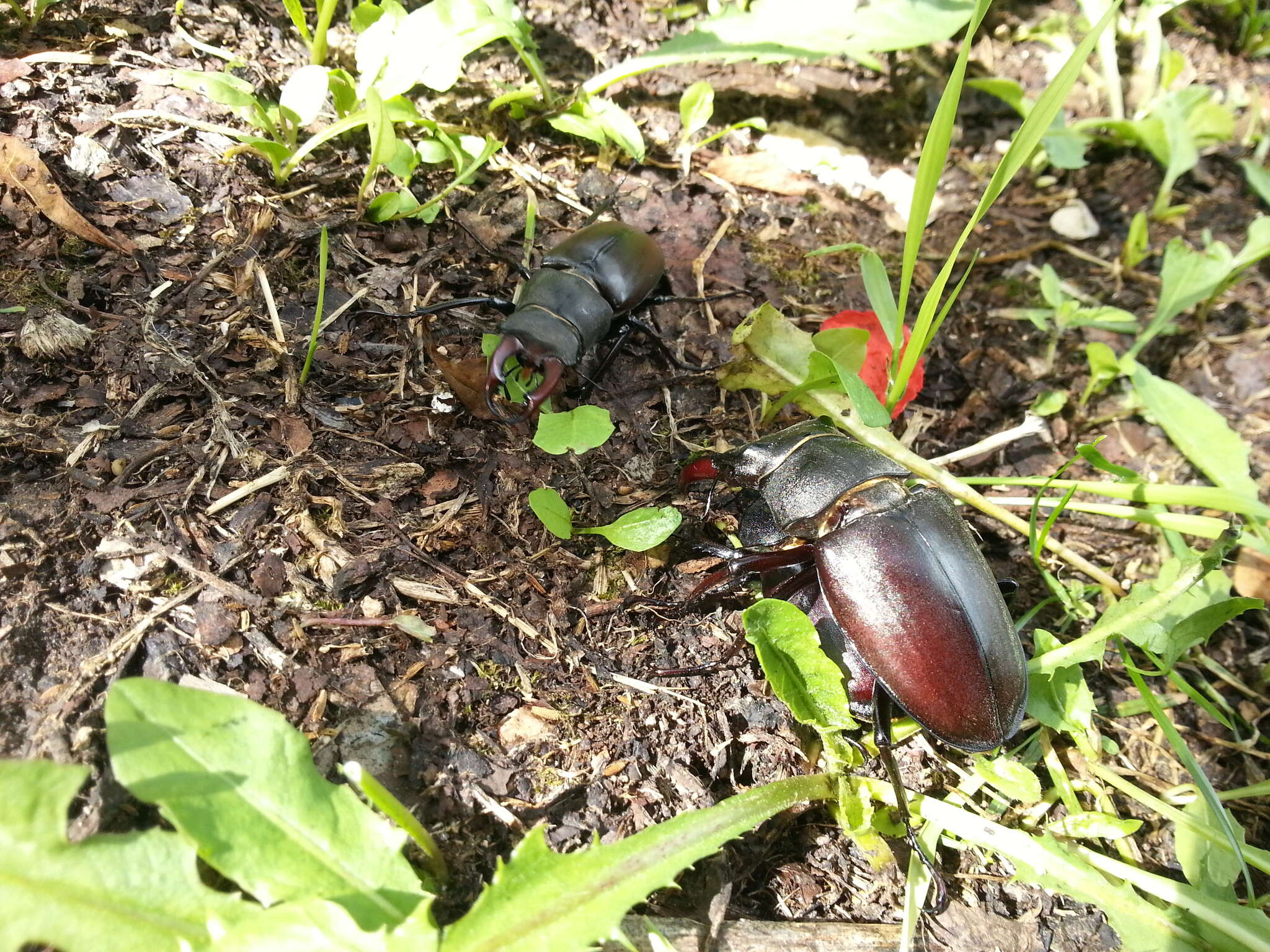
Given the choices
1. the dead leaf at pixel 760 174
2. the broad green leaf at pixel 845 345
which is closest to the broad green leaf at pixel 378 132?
the dead leaf at pixel 760 174

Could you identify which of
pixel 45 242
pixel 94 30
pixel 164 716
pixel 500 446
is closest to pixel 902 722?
pixel 500 446

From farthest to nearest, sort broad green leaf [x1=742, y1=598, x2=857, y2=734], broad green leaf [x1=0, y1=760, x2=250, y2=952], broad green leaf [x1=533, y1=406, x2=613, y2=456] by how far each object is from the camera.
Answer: broad green leaf [x1=533, y1=406, x2=613, y2=456] < broad green leaf [x1=742, y1=598, x2=857, y2=734] < broad green leaf [x1=0, y1=760, x2=250, y2=952]

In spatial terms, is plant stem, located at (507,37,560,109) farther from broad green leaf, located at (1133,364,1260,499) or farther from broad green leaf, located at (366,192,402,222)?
broad green leaf, located at (1133,364,1260,499)

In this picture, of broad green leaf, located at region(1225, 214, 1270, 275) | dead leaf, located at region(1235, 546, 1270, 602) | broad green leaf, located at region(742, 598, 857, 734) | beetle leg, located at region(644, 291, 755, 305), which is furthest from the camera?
broad green leaf, located at region(1225, 214, 1270, 275)

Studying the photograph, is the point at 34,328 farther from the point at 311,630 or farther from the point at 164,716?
the point at 164,716

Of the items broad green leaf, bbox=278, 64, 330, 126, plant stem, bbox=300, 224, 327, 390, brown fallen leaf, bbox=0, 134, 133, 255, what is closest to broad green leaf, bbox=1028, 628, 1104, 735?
plant stem, bbox=300, 224, 327, 390

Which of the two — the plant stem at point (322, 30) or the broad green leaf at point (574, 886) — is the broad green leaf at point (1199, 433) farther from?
the plant stem at point (322, 30)

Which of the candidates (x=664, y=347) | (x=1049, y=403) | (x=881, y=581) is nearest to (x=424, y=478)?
(x=664, y=347)

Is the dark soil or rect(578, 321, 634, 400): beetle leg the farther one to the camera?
rect(578, 321, 634, 400): beetle leg
